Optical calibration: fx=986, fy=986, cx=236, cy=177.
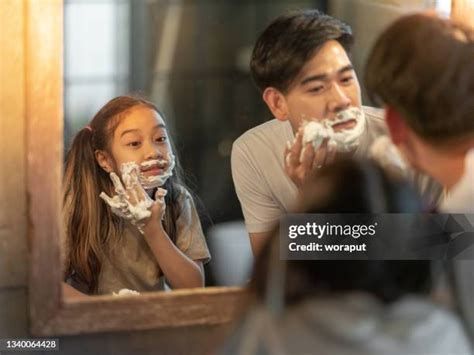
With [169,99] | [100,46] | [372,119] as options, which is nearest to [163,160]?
[169,99]

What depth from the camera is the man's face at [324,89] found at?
1.49 m

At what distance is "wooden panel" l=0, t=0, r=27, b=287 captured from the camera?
1.42 meters

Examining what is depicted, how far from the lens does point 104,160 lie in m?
1.48

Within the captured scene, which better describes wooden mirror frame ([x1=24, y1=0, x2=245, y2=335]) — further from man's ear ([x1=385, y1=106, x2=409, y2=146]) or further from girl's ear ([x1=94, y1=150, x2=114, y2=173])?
man's ear ([x1=385, y1=106, x2=409, y2=146])

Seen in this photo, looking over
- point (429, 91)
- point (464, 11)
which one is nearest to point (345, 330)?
point (429, 91)

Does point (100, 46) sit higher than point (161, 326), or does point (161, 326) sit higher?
point (100, 46)

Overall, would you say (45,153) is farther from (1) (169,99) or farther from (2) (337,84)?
(2) (337,84)

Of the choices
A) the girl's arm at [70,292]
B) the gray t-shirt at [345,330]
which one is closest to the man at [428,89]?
the gray t-shirt at [345,330]

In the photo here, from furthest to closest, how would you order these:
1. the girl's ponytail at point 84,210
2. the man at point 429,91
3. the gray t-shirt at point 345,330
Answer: the girl's ponytail at point 84,210 → the man at point 429,91 → the gray t-shirt at point 345,330

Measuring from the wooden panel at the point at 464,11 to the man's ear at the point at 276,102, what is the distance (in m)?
0.30

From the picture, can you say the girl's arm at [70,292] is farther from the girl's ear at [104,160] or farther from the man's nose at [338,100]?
the man's nose at [338,100]

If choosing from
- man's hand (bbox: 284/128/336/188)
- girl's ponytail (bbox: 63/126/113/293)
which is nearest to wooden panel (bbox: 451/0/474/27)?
man's hand (bbox: 284/128/336/188)

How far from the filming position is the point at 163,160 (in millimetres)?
1487

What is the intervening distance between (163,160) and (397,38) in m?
0.39
